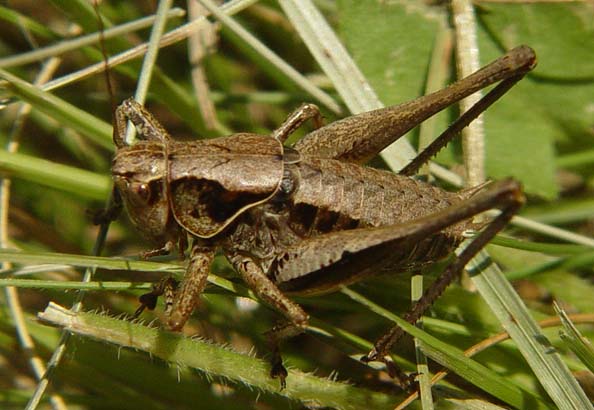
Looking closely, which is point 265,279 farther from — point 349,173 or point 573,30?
point 573,30

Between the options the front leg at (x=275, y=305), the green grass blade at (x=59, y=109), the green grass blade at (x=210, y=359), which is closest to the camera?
the green grass blade at (x=210, y=359)

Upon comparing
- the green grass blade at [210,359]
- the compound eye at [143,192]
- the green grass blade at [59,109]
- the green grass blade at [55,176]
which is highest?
the green grass blade at [59,109]

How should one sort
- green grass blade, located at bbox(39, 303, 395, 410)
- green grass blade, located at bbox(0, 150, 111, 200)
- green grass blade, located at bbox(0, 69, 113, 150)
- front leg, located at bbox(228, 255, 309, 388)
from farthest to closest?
green grass blade, located at bbox(0, 150, 111, 200) → green grass blade, located at bbox(0, 69, 113, 150) → front leg, located at bbox(228, 255, 309, 388) → green grass blade, located at bbox(39, 303, 395, 410)

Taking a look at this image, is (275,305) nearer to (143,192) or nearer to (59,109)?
(143,192)

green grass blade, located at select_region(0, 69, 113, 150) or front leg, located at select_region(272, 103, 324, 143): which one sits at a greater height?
front leg, located at select_region(272, 103, 324, 143)

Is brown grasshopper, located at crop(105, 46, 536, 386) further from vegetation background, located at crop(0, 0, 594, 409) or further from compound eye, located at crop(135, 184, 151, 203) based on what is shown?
vegetation background, located at crop(0, 0, 594, 409)

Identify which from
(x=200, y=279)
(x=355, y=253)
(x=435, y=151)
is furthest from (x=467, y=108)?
(x=200, y=279)

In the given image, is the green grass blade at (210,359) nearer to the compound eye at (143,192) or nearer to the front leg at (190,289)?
the front leg at (190,289)

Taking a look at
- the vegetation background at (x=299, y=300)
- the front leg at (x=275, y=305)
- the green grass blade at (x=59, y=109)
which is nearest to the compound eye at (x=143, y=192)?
the vegetation background at (x=299, y=300)

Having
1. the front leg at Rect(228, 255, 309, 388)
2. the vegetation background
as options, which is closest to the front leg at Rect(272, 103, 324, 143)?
the vegetation background

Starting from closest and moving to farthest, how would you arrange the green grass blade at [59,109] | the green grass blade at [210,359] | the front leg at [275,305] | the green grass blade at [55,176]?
the green grass blade at [210,359] → the front leg at [275,305] → the green grass blade at [59,109] → the green grass blade at [55,176]
